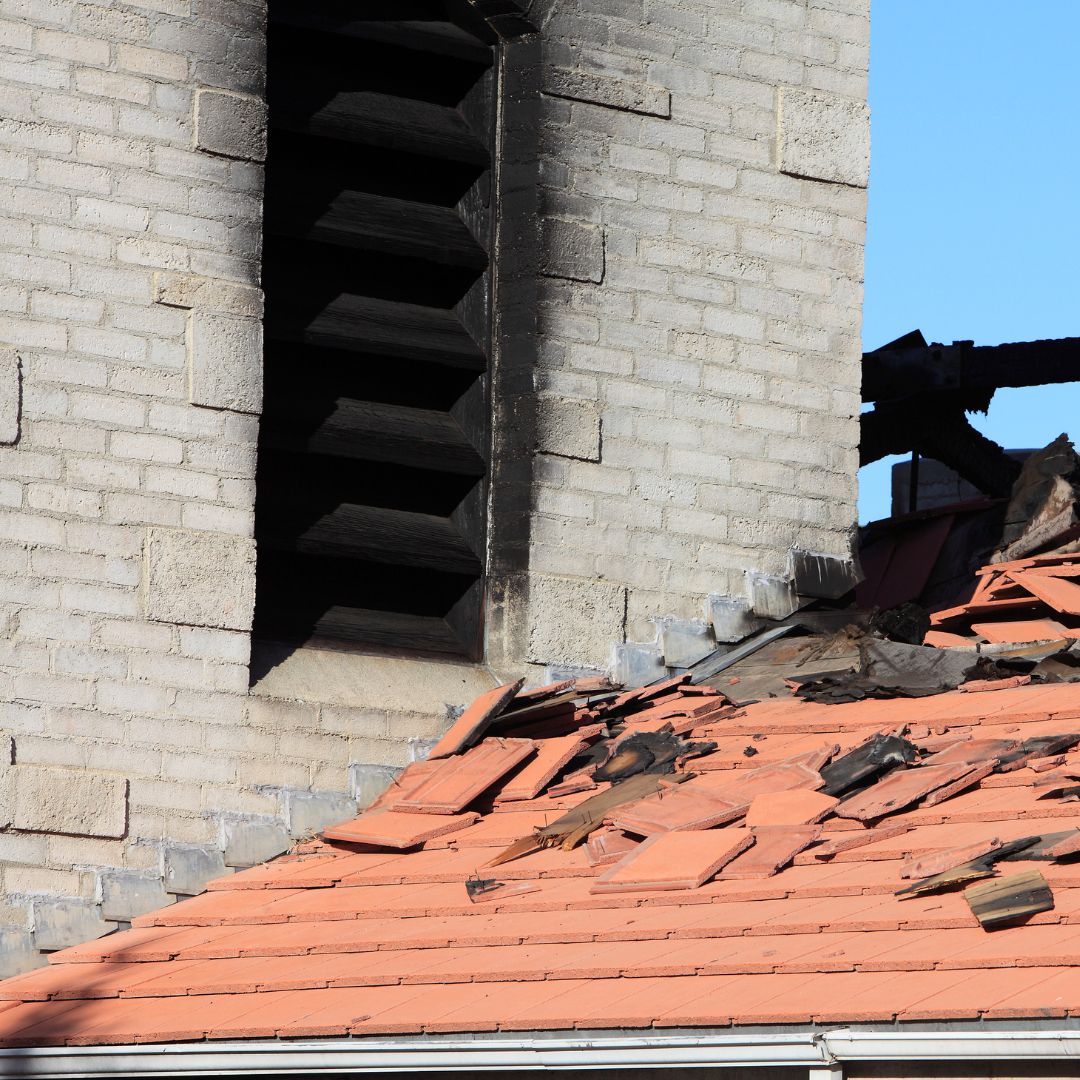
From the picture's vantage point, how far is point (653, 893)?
721 cm

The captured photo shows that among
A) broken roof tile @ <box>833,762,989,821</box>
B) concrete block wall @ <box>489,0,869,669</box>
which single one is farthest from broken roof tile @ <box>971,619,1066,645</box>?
broken roof tile @ <box>833,762,989,821</box>

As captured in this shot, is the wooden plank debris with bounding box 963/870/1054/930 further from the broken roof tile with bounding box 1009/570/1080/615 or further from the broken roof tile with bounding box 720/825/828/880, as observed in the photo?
the broken roof tile with bounding box 1009/570/1080/615

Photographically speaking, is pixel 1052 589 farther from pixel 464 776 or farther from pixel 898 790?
pixel 464 776

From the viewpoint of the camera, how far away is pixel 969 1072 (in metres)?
5.53

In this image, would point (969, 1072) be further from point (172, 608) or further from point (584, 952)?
point (172, 608)

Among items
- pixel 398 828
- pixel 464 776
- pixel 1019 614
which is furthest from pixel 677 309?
pixel 398 828

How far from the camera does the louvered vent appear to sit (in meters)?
10.1

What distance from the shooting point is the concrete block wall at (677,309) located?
1030 centimetres

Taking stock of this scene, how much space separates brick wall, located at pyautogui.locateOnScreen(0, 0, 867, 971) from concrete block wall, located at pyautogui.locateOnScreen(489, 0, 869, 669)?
2 cm

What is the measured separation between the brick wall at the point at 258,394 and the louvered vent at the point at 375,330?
21 cm

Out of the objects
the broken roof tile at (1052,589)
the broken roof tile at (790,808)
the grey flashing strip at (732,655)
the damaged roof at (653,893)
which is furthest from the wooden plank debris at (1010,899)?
the grey flashing strip at (732,655)

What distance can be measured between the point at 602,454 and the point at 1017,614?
221 cm

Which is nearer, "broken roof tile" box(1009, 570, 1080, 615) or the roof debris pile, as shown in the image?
the roof debris pile

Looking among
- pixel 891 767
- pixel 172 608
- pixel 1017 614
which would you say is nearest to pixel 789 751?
pixel 891 767
